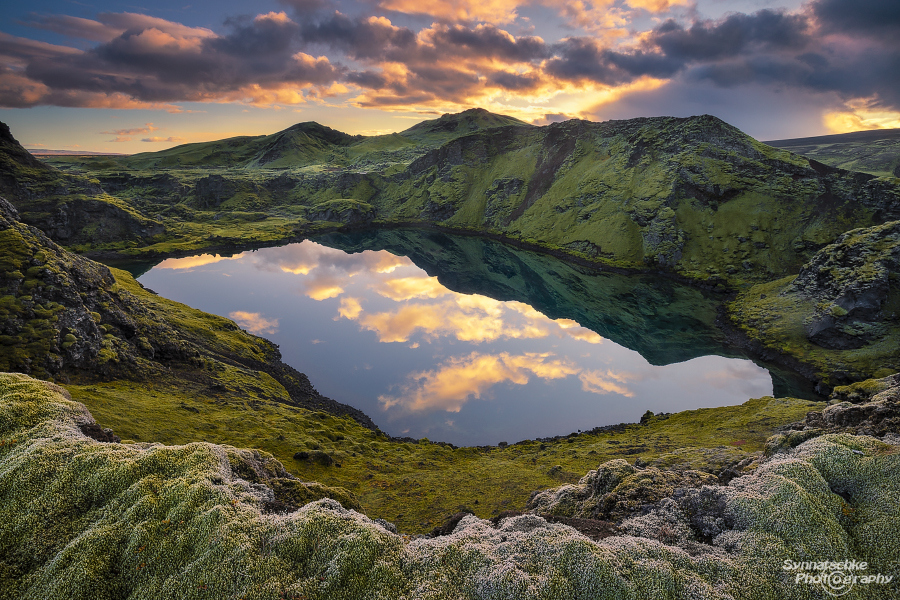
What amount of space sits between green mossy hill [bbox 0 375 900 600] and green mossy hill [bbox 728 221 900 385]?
72.4 meters

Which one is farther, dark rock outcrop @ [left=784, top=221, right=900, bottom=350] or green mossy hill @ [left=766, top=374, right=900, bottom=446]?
dark rock outcrop @ [left=784, top=221, right=900, bottom=350]

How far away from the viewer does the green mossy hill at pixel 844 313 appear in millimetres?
71844

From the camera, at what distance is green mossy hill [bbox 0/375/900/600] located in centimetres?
1536

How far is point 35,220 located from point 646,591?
224162 millimetres

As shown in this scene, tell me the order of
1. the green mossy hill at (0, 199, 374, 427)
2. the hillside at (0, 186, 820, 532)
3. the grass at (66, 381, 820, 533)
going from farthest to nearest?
the green mossy hill at (0, 199, 374, 427)
the hillside at (0, 186, 820, 532)
the grass at (66, 381, 820, 533)

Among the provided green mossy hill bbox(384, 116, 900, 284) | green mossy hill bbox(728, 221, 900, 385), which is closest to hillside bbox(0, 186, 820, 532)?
green mossy hill bbox(728, 221, 900, 385)

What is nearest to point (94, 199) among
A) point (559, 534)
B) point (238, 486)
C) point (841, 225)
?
point (238, 486)

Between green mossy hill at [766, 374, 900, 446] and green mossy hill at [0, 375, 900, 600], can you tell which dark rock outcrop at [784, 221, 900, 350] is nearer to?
green mossy hill at [766, 374, 900, 446]

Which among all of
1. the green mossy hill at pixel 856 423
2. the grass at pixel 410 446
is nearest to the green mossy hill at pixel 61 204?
the grass at pixel 410 446

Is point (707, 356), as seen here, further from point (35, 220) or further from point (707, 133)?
point (35, 220)

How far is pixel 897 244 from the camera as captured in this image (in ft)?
265

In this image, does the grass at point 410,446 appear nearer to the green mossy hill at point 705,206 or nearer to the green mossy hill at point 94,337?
the green mossy hill at point 94,337

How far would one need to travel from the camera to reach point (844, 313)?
78312mm

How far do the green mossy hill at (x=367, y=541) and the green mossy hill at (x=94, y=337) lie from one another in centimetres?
3094
